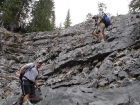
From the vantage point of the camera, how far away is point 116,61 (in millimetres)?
11578

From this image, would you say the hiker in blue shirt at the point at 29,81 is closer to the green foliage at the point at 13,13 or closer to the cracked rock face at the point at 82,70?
the cracked rock face at the point at 82,70

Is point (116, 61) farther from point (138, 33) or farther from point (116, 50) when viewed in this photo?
point (138, 33)

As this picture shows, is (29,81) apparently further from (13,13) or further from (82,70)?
(13,13)

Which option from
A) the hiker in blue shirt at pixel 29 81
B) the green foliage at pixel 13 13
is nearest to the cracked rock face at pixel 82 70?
the hiker in blue shirt at pixel 29 81

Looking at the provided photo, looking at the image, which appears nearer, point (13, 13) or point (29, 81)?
point (29, 81)

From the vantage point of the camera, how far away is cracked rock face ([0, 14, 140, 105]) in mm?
8164

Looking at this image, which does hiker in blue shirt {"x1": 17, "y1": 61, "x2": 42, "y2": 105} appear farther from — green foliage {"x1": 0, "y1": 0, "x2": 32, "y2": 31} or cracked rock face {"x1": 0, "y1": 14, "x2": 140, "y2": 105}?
green foliage {"x1": 0, "y1": 0, "x2": 32, "y2": 31}

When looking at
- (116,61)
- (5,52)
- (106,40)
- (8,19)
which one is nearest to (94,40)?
(106,40)

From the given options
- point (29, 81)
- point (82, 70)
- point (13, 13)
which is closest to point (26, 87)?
point (29, 81)

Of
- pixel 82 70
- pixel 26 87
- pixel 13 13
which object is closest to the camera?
pixel 26 87

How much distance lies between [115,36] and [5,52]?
31.8ft

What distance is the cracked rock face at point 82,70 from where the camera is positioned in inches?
321

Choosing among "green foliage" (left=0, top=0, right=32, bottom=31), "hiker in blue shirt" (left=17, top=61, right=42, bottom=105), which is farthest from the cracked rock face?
"green foliage" (left=0, top=0, right=32, bottom=31)

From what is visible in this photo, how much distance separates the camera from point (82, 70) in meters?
12.6
